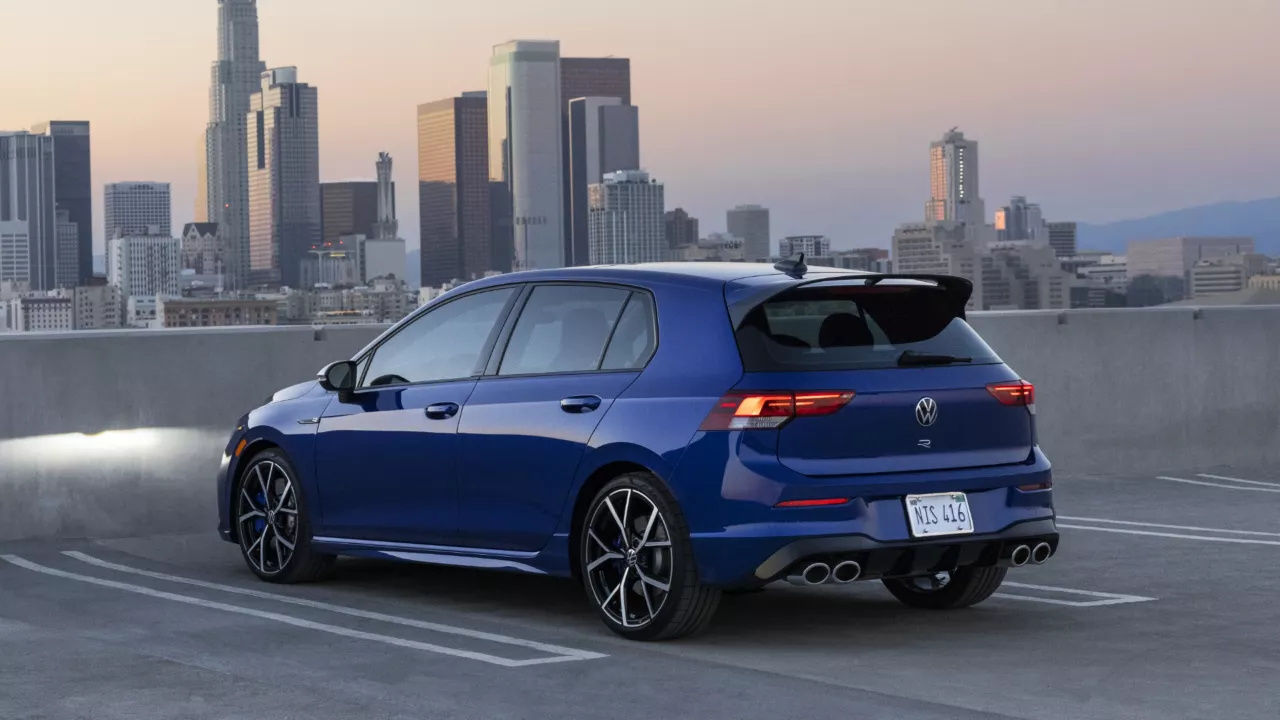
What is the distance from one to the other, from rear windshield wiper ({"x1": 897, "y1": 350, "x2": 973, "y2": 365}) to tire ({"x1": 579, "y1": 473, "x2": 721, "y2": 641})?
39.9 inches

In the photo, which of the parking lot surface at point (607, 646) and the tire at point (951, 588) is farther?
the tire at point (951, 588)

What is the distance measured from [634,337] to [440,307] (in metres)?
1.46

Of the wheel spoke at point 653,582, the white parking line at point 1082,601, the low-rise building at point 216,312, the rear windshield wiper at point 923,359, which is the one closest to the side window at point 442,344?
the wheel spoke at point 653,582

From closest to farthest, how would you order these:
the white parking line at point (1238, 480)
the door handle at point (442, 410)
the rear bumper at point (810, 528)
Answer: the rear bumper at point (810, 528) → the door handle at point (442, 410) → the white parking line at point (1238, 480)

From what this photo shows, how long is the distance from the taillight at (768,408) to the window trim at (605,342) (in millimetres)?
519

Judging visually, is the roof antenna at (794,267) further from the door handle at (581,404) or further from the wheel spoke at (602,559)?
the wheel spoke at (602,559)

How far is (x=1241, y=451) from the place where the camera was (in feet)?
48.5

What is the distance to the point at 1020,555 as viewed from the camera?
23.5 ft

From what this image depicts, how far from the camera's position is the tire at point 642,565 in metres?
6.94

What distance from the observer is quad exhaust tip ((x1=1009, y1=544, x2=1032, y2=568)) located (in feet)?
23.4

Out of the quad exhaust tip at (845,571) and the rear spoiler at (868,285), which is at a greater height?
the rear spoiler at (868,285)

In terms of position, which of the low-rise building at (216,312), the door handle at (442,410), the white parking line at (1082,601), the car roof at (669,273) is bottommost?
the white parking line at (1082,601)

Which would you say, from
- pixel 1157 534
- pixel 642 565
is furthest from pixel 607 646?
pixel 1157 534

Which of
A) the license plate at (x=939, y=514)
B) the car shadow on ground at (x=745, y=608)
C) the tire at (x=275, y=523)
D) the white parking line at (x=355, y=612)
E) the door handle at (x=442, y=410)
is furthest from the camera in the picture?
the tire at (x=275, y=523)
